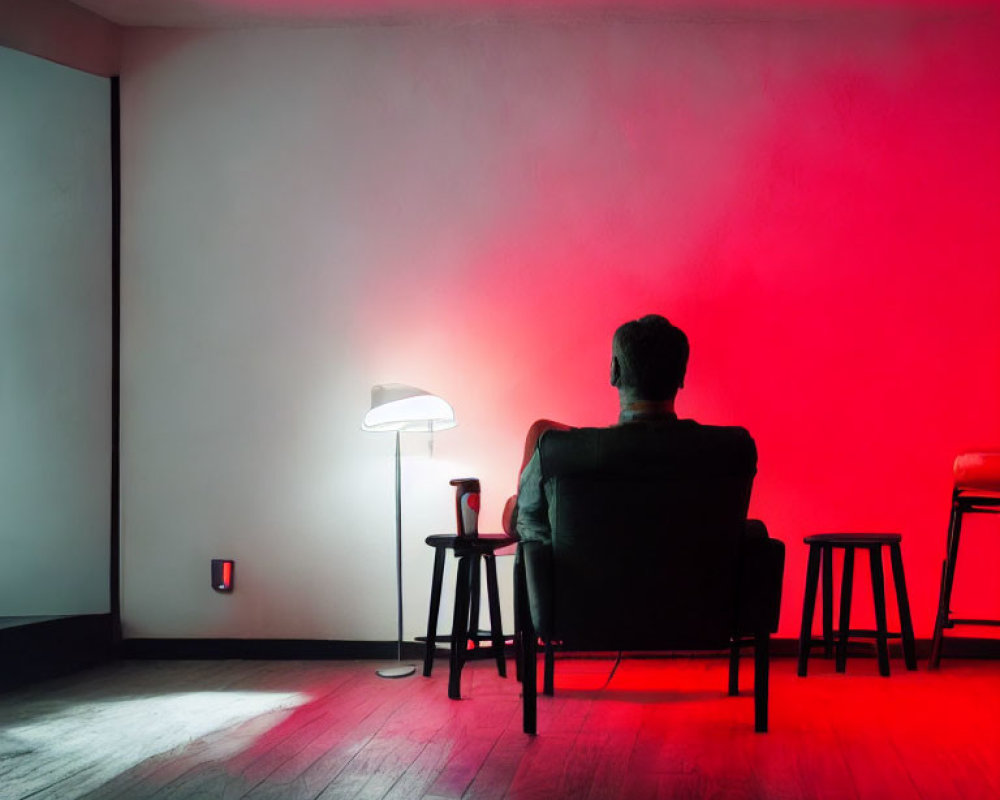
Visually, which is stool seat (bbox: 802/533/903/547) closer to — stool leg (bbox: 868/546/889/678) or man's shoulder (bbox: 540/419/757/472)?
stool leg (bbox: 868/546/889/678)

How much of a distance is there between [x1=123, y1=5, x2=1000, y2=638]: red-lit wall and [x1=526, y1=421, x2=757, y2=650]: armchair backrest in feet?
5.69

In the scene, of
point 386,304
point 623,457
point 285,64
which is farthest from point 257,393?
point 623,457

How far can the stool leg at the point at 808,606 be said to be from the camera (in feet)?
14.5

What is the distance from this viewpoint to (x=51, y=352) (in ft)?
16.9

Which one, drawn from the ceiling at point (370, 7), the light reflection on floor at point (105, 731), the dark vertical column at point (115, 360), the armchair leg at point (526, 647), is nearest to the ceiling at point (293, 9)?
the ceiling at point (370, 7)

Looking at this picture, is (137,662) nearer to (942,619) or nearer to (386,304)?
(386,304)

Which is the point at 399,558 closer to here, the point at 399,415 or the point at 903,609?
the point at 399,415

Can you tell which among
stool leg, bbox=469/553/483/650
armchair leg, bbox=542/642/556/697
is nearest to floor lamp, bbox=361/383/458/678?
stool leg, bbox=469/553/483/650

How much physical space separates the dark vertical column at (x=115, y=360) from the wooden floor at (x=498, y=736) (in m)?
0.55

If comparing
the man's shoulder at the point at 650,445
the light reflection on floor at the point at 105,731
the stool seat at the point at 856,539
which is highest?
the man's shoulder at the point at 650,445

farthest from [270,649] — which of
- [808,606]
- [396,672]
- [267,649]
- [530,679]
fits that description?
[808,606]

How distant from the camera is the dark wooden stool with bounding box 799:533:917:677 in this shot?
14.4ft

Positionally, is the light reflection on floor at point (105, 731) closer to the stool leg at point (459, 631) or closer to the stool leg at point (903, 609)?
the stool leg at point (459, 631)

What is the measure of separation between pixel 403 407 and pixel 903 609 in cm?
217
